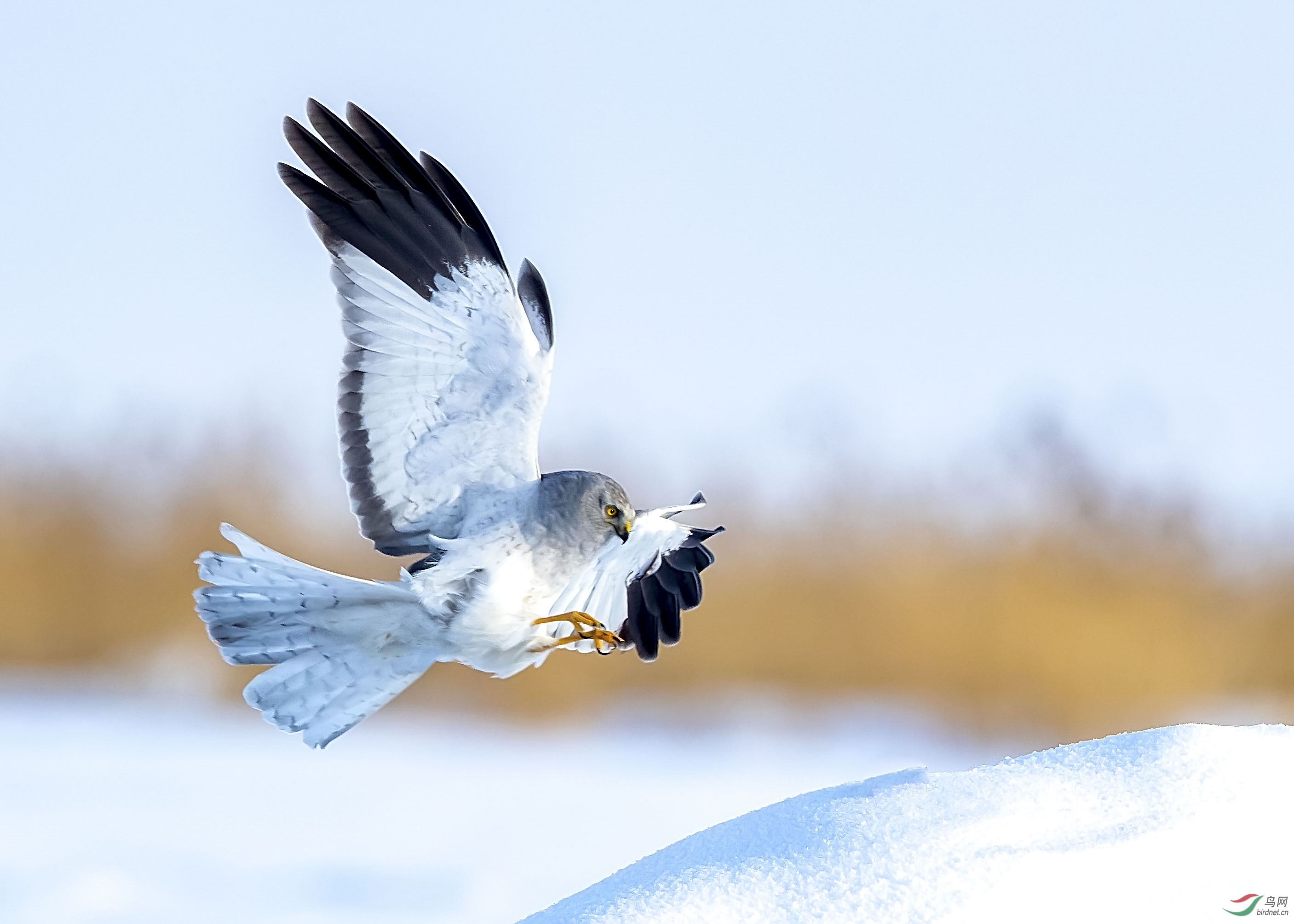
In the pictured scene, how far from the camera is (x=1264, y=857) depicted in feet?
7.22

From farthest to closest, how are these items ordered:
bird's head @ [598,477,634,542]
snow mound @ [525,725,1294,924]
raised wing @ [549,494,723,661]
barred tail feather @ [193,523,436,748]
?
raised wing @ [549,494,723,661]
bird's head @ [598,477,634,542]
barred tail feather @ [193,523,436,748]
snow mound @ [525,725,1294,924]

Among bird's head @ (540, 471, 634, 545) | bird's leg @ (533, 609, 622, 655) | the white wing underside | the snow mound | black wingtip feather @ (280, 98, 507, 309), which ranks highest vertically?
black wingtip feather @ (280, 98, 507, 309)

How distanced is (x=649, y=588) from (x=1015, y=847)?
1453 millimetres

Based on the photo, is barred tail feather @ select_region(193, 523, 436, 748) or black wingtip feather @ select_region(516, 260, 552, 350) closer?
barred tail feather @ select_region(193, 523, 436, 748)

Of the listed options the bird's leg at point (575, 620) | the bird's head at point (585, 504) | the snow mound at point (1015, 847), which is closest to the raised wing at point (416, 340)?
the bird's head at point (585, 504)

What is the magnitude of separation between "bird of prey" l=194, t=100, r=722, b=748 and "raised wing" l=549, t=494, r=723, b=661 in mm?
567

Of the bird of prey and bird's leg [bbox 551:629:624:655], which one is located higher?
the bird of prey

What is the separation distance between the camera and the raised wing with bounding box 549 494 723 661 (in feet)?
11.1

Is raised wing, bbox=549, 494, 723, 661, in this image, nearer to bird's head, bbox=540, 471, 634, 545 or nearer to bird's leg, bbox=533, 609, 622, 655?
bird's leg, bbox=533, 609, 622, 655

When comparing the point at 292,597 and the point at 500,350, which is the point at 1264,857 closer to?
the point at 500,350

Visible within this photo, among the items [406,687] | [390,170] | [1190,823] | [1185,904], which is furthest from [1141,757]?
[390,170]

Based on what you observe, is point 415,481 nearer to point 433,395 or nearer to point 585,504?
point 433,395

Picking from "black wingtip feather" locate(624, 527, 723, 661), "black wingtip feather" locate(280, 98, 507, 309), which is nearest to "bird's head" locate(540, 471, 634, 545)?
"black wingtip feather" locate(280, 98, 507, 309)

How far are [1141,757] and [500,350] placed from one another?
176cm
